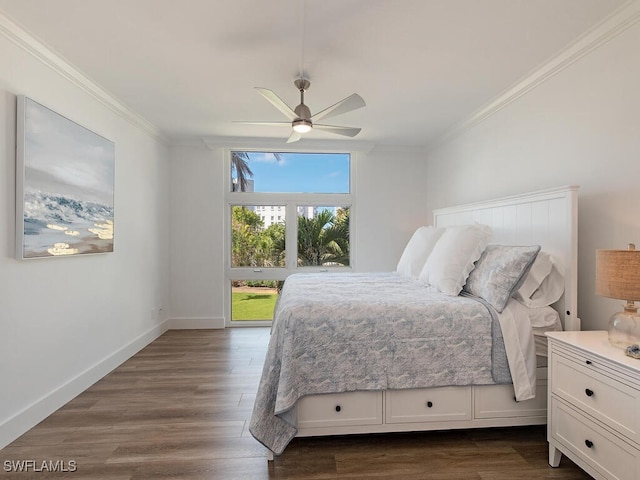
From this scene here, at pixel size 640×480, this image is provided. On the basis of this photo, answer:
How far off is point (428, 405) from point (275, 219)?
11.0ft

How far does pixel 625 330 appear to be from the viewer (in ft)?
5.37

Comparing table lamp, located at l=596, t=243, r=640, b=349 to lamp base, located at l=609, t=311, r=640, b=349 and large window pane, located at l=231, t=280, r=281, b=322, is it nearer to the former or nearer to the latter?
lamp base, located at l=609, t=311, r=640, b=349

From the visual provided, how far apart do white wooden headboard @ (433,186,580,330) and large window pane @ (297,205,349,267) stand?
2.22 meters

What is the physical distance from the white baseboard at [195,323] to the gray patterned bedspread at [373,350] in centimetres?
291

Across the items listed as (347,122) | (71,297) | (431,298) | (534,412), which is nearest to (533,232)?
(431,298)

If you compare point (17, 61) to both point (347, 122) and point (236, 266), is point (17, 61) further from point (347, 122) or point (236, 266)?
point (236, 266)

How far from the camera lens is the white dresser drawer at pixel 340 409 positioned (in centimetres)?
197

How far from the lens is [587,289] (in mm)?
2223

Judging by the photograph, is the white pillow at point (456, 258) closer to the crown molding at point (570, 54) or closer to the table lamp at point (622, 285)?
the table lamp at point (622, 285)

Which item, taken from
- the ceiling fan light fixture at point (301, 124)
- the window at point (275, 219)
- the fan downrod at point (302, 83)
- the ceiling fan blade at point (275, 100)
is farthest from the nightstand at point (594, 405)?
the window at point (275, 219)

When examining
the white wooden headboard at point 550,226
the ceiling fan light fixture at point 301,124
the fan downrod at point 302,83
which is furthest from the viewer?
the fan downrod at point 302,83

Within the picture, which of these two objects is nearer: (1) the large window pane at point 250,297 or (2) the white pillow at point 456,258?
(2) the white pillow at point 456,258

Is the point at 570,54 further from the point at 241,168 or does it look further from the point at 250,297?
the point at 250,297

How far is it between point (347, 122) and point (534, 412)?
3075mm
